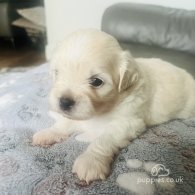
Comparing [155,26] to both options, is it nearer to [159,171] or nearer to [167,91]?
[167,91]

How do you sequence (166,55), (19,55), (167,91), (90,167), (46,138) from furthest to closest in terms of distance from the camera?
(19,55), (166,55), (167,91), (46,138), (90,167)

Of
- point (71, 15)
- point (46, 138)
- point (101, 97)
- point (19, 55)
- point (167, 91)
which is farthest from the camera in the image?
point (19, 55)

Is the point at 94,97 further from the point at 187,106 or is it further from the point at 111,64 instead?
the point at 187,106

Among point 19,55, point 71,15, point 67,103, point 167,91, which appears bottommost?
point 19,55

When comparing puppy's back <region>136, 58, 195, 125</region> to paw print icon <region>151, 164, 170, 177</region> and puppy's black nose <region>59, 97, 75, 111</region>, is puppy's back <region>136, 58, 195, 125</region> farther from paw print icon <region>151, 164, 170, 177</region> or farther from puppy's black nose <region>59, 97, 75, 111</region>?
puppy's black nose <region>59, 97, 75, 111</region>

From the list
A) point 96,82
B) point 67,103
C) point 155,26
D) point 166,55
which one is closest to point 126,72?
point 96,82

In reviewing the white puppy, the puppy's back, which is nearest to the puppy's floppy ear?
the white puppy

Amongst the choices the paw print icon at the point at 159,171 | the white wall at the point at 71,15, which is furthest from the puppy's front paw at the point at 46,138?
the white wall at the point at 71,15
